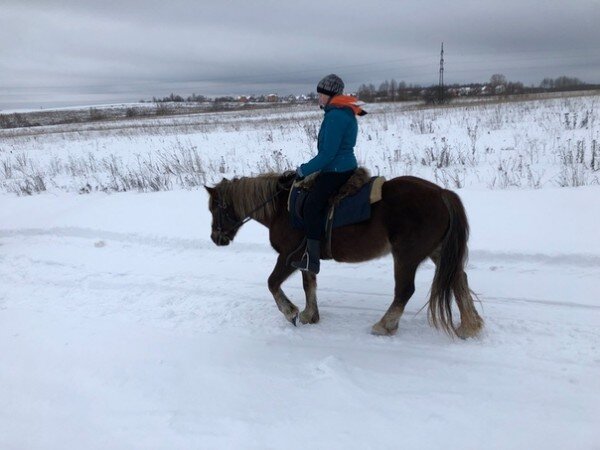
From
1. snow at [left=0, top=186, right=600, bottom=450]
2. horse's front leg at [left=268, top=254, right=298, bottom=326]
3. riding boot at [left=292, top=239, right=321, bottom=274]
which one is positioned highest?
riding boot at [left=292, top=239, right=321, bottom=274]

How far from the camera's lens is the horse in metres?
3.61

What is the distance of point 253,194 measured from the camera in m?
4.26

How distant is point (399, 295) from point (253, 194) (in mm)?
1833

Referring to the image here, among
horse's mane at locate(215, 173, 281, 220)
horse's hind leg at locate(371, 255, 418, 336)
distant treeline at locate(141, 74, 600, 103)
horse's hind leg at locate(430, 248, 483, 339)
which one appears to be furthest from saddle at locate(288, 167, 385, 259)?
distant treeline at locate(141, 74, 600, 103)

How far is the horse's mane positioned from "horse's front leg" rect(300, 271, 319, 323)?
810 millimetres

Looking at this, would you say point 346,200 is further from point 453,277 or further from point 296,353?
point 296,353

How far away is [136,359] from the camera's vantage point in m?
3.70

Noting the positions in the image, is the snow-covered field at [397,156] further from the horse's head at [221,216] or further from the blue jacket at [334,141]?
the horse's head at [221,216]

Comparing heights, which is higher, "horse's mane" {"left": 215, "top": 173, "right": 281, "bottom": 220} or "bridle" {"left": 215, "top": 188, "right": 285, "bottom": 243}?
"horse's mane" {"left": 215, "top": 173, "right": 281, "bottom": 220}

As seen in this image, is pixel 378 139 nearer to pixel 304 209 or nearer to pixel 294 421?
pixel 304 209

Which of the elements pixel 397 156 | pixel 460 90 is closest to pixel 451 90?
pixel 460 90

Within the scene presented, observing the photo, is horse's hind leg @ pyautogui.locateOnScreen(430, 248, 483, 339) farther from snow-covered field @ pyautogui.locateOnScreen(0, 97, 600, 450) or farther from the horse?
snow-covered field @ pyautogui.locateOnScreen(0, 97, 600, 450)

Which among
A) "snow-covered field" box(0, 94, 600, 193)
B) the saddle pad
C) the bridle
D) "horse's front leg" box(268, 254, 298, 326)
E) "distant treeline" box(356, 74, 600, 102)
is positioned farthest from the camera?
"distant treeline" box(356, 74, 600, 102)

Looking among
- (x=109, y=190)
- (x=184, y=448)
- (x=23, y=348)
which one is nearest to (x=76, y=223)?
(x=109, y=190)
